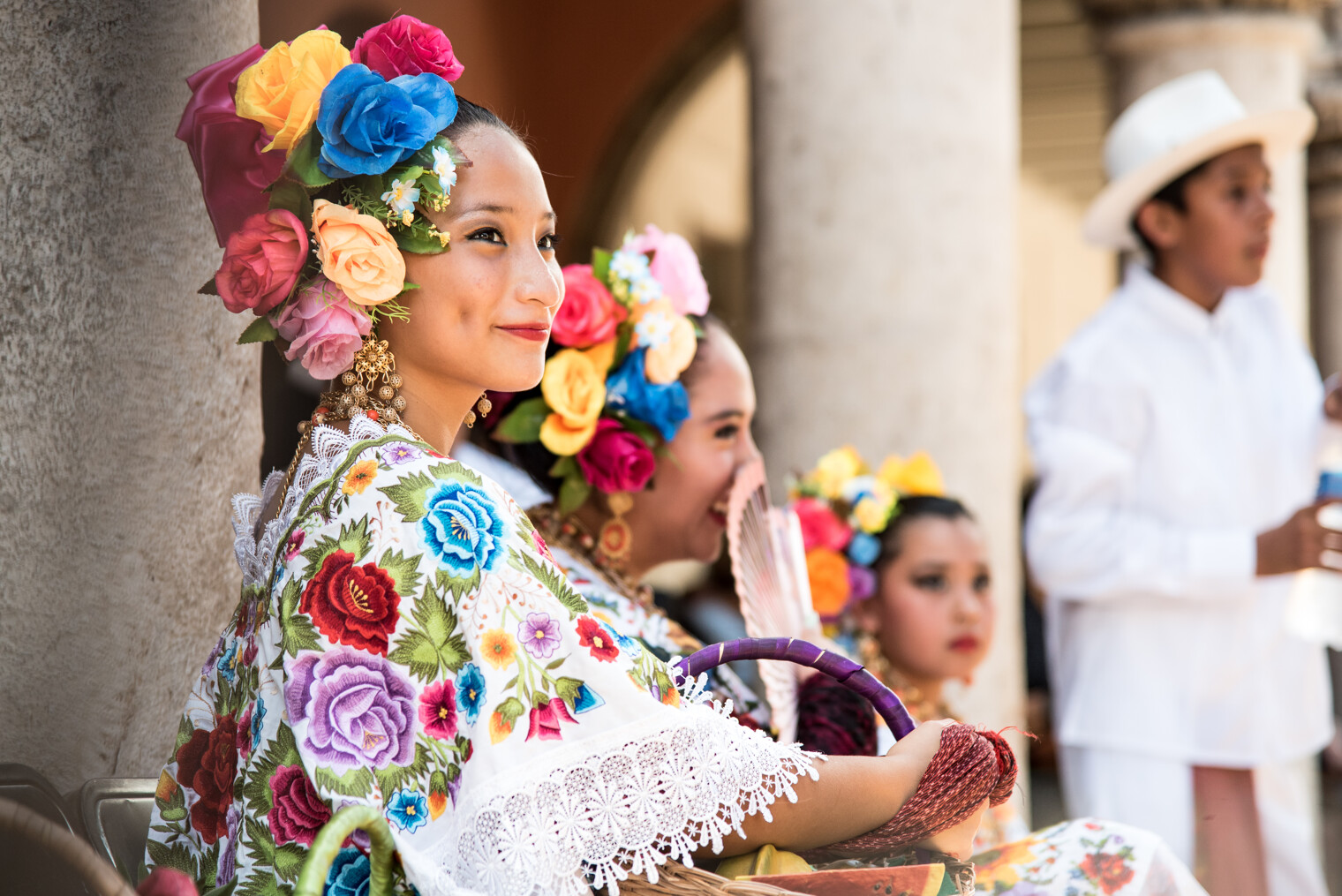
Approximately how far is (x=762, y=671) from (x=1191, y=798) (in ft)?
5.43

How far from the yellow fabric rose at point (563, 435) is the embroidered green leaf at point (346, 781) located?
1.22 m

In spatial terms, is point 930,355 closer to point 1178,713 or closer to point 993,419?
point 993,419

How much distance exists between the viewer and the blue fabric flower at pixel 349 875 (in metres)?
1.66

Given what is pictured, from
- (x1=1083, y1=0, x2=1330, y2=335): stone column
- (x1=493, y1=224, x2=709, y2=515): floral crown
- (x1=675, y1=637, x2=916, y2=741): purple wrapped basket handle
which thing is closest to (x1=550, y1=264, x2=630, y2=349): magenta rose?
(x1=493, y1=224, x2=709, y2=515): floral crown

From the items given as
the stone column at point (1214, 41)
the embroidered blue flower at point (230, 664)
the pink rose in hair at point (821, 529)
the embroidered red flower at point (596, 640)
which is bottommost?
the pink rose in hair at point (821, 529)

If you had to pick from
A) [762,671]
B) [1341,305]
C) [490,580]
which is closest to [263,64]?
[490,580]

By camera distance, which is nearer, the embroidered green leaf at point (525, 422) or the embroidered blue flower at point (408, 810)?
the embroidered blue flower at point (408, 810)

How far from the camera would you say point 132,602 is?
92.0 inches

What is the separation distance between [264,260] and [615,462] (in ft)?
3.58

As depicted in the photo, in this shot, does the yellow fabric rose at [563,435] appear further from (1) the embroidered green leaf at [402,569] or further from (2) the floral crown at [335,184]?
(1) the embroidered green leaf at [402,569]

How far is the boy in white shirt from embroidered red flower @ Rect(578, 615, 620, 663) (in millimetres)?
2414

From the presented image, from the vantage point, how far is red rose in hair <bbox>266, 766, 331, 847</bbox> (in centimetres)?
165

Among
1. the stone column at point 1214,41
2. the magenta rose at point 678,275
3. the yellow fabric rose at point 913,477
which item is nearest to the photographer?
the magenta rose at point 678,275

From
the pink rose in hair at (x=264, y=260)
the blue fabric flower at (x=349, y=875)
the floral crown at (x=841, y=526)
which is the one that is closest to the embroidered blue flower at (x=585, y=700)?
the blue fabric flower at (x=349, y=875)
